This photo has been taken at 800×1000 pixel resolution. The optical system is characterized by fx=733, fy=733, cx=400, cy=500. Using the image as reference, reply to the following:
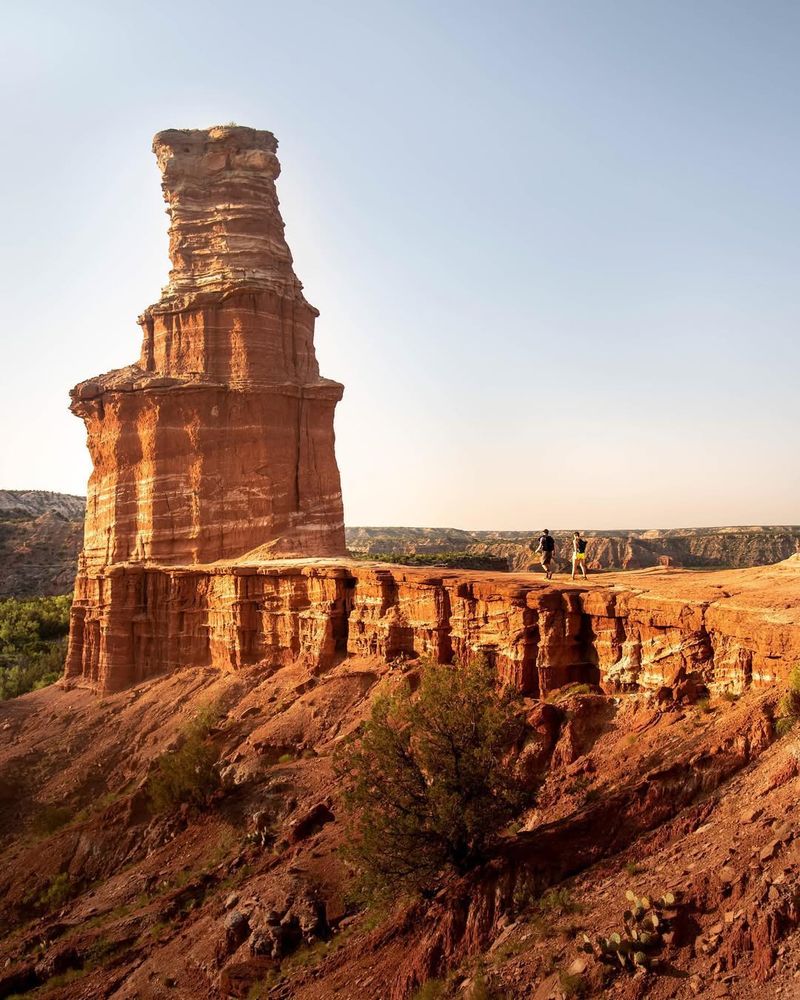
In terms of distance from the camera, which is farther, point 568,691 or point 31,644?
point 31,644

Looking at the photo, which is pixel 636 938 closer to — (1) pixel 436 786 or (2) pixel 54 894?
(1) pixel 436 786

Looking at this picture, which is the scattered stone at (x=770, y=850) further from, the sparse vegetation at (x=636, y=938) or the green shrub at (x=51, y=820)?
the green shrub at (x=51, y=820)

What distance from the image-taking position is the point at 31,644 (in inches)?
1875

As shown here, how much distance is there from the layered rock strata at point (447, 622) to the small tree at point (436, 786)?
3123 millimetres

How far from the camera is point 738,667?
13938 millimetres

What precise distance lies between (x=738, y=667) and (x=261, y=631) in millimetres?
18591

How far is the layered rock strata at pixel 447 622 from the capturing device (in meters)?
14.6

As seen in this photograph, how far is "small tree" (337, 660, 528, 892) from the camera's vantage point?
1336 centimetres

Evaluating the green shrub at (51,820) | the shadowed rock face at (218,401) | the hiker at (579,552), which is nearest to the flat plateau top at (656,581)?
the hiker at (579,552)

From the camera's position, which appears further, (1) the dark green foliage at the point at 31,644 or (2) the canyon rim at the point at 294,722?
(1) the dark green foliage at the point at 31,644

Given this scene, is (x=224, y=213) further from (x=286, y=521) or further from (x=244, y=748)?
(x=244, y=748)

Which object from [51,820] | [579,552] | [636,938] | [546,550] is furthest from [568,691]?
[51,820]

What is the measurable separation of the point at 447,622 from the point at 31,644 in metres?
37.0

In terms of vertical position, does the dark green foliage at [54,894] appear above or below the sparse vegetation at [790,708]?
below
